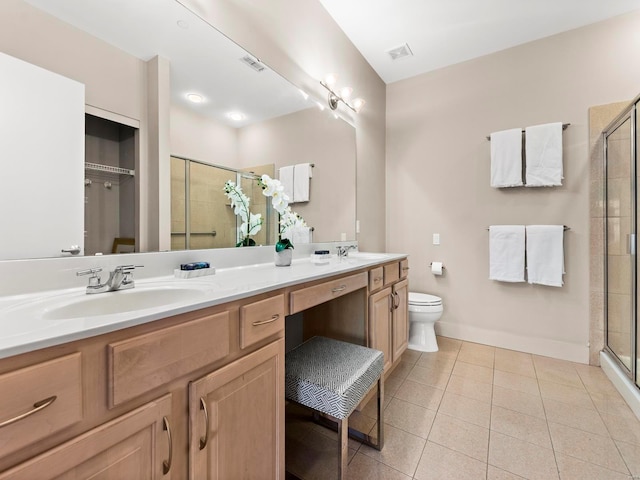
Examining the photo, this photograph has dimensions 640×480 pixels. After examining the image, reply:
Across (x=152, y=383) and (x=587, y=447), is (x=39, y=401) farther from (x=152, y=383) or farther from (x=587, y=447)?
(x=587, y=447)

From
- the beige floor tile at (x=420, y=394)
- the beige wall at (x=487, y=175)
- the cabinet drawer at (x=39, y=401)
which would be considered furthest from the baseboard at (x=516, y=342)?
the cabinet drawer at (x=39, y=401)

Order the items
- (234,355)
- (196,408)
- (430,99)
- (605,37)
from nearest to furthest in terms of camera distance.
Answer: (196,408), (234,355), (605,37), (430,99)

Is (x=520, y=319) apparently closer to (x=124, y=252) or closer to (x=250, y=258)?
(x=250, y=258)

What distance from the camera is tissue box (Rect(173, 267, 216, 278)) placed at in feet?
3.83

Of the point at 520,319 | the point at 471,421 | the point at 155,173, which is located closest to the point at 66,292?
the point at 155,173

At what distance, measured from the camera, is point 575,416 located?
5.40ft

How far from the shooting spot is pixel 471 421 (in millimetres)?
1603

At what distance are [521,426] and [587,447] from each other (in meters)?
0.26

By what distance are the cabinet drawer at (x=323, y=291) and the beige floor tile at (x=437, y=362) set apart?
115 cm

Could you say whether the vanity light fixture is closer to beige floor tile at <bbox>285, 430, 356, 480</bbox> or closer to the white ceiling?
the white ceiling

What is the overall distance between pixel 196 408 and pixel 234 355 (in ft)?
0.52

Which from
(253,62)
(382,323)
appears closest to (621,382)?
(382,323)

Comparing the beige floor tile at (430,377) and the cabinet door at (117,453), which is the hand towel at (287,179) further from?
the beige floor tile at (430,377)

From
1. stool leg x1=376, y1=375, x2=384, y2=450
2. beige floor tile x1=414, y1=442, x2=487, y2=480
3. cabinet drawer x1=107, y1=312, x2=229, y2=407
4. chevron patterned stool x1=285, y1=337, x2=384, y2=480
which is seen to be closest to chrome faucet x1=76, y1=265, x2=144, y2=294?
cabinet drawer x1=107, y1=312, x2=229, y2=407
